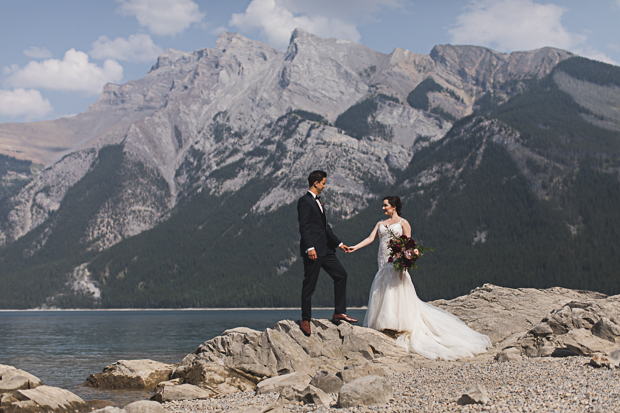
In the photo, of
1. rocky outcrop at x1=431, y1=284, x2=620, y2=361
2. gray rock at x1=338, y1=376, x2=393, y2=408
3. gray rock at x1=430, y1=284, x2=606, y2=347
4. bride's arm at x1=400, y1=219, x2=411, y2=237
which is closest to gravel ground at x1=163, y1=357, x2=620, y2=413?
gray rock at x1=338, y1=376, x2=393, y2=408

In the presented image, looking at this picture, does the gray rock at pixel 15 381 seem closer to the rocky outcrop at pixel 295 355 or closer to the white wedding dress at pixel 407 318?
the rocky outcrop at pixel 295 355

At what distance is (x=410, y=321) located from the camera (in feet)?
60.1

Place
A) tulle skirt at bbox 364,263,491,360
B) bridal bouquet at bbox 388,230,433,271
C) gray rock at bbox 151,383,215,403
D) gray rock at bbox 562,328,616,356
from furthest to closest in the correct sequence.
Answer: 1. tulle skirt at bbox 364,263,491,360
2. bridal bouquet at bbox 388,230,433,271
3. gray rock at bbox 151,383,215,403
4. gray rock at bbox 562,328,616,356

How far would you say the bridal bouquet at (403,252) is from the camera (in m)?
17.7

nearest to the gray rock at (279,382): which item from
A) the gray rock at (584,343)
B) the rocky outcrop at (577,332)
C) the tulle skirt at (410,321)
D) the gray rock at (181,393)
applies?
the gray rock at (181,393)

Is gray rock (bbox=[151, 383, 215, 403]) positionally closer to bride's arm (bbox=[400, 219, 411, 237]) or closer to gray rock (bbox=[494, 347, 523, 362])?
bride's arm (bbox=[400, 219, 411, 237])

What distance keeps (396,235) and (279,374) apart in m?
6.09

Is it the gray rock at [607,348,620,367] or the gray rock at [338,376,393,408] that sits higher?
the gray rock at [607,348,620,367]

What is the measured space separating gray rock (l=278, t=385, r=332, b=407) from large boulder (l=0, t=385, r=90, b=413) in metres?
8.53

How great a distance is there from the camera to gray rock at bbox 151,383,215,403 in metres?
17.0

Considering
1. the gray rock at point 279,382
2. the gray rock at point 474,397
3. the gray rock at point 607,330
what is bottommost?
the gray rock at point 279,382

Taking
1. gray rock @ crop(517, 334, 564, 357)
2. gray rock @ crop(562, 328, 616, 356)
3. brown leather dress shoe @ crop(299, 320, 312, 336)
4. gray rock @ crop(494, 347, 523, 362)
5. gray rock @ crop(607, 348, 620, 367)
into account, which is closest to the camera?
gray rock @ crop(607, 348, 620, 367)

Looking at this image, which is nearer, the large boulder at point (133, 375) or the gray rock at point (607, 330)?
the gray rock at point (607, 330)

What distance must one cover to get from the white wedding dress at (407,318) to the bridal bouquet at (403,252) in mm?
342
